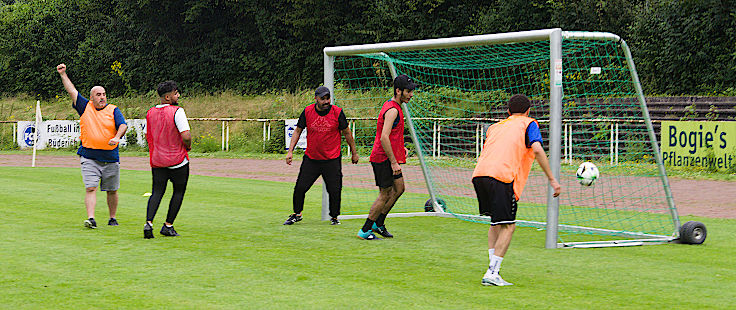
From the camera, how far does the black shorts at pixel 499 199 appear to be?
6820 mm

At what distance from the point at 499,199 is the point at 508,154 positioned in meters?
0.38

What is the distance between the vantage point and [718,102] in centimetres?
2773

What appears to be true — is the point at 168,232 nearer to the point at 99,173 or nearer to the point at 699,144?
the point at 99,173

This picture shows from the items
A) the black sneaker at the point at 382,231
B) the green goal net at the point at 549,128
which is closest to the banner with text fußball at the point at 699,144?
the green goal net at the point at 549,128

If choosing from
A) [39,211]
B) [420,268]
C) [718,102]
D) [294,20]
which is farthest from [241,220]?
[294,20]

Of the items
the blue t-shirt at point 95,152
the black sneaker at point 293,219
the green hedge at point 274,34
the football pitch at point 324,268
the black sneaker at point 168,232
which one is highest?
the green hedge at point 274,34

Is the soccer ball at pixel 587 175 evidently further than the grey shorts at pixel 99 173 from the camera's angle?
No

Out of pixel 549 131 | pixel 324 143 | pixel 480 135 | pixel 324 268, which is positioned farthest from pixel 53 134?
pixel 324 268

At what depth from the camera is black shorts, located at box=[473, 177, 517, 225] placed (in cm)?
682

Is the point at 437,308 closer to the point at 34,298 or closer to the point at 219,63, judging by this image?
the point at 34,298

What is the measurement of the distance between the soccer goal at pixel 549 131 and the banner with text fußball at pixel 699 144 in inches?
45.2

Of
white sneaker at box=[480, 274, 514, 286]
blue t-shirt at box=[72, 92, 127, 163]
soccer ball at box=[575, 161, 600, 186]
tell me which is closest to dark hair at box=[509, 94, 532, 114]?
white sneaker at box=[480, 274, 514, 286]

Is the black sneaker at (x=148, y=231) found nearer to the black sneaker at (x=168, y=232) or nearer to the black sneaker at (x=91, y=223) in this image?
the black sneaker at (x=168, y=232)

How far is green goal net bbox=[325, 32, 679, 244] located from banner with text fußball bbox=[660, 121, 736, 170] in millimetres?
1016
